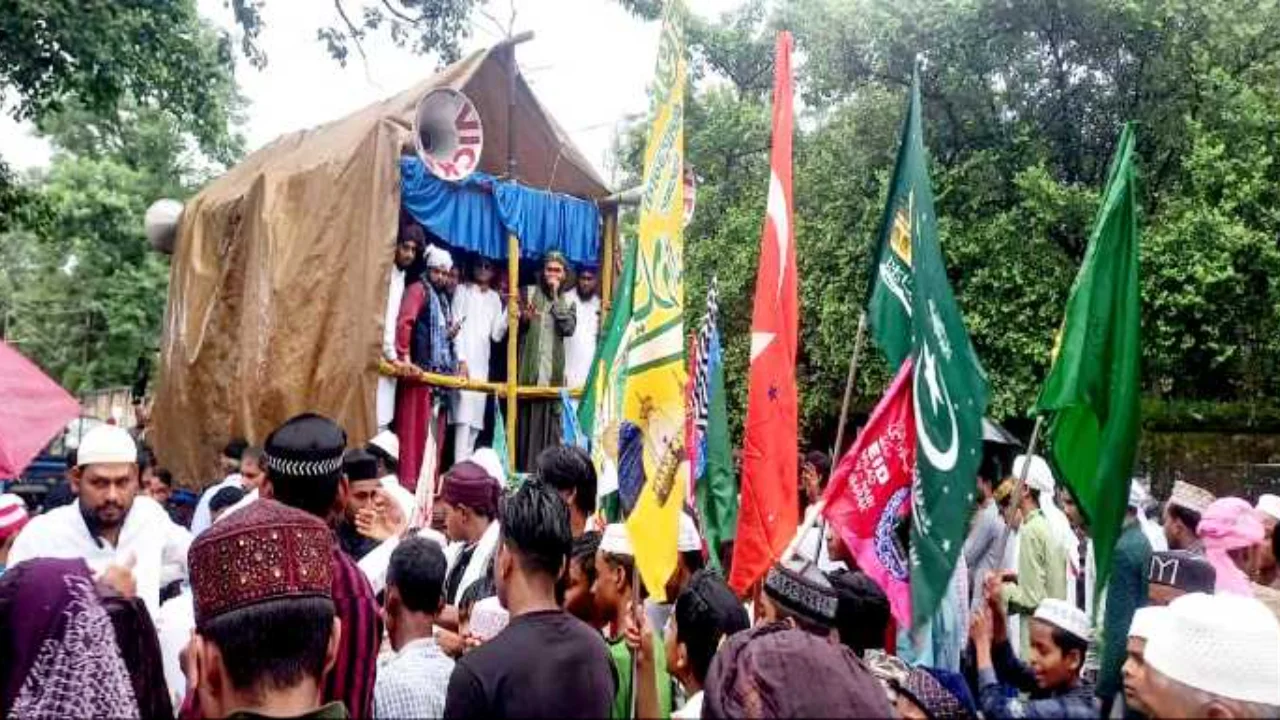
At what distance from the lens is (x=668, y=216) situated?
3.93 metres

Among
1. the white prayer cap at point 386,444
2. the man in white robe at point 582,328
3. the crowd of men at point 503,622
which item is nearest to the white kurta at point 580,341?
the man in white robe at point 582,328

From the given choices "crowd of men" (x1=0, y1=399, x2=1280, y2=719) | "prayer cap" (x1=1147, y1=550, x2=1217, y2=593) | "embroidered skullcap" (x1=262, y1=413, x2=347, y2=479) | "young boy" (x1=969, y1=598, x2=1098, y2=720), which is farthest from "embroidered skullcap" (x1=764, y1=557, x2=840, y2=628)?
"prayer cap" (x1=1147, y1=550, x2=1217, y2=593)

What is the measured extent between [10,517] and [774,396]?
306cm

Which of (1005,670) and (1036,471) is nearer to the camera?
(1005,670)

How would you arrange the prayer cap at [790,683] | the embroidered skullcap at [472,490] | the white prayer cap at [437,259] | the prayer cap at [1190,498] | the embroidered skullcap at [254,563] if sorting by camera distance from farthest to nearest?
the white prayer cap at [437,259] < the prayer cap at [1190,498] < the embroidered skullcap at [472,490] < the embroidered skullcap at [254,563] < the prayer cap at [790,683]

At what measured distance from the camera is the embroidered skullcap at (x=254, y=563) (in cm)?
209

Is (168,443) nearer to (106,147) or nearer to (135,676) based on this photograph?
(135,676)

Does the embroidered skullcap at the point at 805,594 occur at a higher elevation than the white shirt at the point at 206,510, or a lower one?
higher

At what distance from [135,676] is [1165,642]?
2.29m

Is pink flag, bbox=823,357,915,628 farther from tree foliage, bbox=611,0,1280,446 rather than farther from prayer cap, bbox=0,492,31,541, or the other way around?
tree foliage, bbox=611,0,1280,446

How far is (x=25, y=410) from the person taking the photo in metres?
4.72

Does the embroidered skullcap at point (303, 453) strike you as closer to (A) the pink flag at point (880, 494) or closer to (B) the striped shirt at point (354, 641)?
(B) the striped shirt at point (354, 641)

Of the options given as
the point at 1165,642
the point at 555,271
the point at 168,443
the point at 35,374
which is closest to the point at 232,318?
the point at 168,443

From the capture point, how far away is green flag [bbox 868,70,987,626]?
324cm
